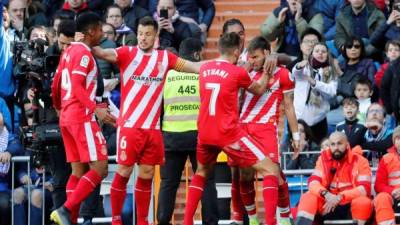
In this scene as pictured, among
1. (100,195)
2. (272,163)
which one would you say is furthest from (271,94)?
(100,195)

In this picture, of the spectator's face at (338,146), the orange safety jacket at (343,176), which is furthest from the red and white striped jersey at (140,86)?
the spectator's face at (338,146)

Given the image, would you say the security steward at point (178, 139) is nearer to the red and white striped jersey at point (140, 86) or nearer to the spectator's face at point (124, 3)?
the red and white striped jersey at point (140, 86)

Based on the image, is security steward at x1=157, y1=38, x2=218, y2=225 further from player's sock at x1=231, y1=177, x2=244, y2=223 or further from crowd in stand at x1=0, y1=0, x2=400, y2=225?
crowd in stand at x1=0, y1=0, x2=400, y2=225

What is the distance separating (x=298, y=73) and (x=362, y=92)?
3.24 feet

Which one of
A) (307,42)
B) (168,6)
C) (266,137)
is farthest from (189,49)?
(168,6)

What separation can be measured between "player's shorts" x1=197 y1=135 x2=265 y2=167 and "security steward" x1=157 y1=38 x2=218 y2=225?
0.73 m

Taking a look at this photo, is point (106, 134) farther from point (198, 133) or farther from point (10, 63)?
point (198, 133)

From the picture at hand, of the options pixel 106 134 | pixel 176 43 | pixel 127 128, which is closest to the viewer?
pixel 127 128

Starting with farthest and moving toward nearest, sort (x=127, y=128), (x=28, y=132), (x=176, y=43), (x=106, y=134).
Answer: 1. (x=176, y=43)
2. (x=106, y=134)
3. (x=28, y=132)
4. (x=127, y=128)

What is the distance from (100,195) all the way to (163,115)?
1.55 m

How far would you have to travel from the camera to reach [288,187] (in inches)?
787

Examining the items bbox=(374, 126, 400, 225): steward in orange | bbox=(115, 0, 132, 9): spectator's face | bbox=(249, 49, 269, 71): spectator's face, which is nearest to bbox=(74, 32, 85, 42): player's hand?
bbox=(249, 49, 269, 71): spectator's face

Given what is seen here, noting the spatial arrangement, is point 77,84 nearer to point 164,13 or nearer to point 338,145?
point 338,145

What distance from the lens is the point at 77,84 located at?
57.8 ft
